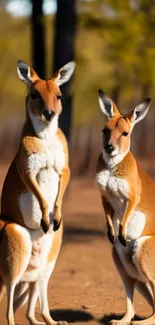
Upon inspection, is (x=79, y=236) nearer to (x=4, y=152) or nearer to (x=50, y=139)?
(x=50, y=139)

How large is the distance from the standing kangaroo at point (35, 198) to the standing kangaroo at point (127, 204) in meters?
0.35

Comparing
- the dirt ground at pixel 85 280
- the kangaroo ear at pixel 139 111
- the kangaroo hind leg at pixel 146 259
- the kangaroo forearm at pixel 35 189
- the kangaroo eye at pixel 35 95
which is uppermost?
the kangaroo eye at pixel 35 95

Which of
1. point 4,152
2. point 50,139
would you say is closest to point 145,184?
point 50,139

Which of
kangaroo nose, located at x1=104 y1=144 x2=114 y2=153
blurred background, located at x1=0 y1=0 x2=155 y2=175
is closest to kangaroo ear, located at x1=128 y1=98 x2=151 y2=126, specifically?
kangaroo nose, located at x1=104 y1=144 x2=114 y2=153

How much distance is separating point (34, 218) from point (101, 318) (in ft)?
4.32

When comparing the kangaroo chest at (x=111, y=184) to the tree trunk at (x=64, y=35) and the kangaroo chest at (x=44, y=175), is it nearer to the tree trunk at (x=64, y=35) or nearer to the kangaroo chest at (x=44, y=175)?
the kangaroo chest at (x=44, y=175)

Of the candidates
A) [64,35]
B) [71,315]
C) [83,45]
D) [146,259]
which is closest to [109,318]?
[71,315]

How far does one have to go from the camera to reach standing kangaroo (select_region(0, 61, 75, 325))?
5562mm

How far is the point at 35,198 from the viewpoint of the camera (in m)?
5.68

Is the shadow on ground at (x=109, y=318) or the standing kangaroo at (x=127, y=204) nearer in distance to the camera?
the standing kangaroo at (x=127, y=204)

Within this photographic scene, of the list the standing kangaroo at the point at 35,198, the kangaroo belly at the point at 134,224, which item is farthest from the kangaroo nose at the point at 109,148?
the kangaroo belly at the point at 134,224

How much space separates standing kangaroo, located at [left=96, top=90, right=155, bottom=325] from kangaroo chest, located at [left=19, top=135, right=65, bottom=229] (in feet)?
1.09

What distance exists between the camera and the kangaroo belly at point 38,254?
225 inches

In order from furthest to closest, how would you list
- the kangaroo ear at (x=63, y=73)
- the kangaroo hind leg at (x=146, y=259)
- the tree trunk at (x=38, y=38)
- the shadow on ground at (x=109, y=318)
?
the tree trunk at (x=38, y=38)
the shadow on ground at (x=109, y=318)
the kangaroo ear at (x=63, y=73)
the kangaroo hind leg at (x=146, y=259)
